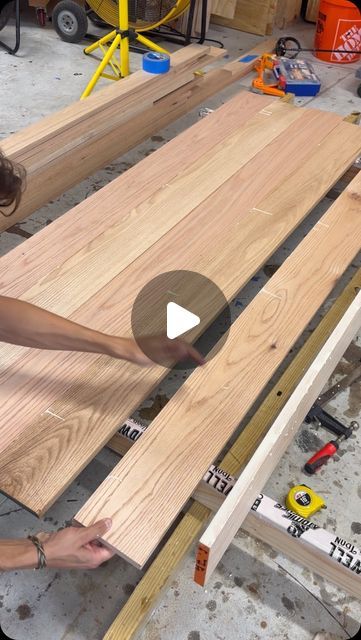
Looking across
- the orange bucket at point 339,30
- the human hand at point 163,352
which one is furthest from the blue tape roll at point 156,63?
the orange bucket at point 339,30

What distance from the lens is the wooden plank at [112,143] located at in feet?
7.84

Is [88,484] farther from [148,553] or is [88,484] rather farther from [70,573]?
[148,553]

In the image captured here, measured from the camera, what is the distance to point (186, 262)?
1.84 meters

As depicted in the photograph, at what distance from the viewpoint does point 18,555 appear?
114 cm

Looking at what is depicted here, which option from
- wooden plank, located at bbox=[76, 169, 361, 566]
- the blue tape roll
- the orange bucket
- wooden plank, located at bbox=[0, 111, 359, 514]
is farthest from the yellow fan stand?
wooden plank, located at bbox=[76, 169, 361, 566]

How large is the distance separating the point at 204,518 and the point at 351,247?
1109mm

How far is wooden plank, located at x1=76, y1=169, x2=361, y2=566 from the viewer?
119 centimetres

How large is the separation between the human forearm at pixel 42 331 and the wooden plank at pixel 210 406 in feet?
0.85

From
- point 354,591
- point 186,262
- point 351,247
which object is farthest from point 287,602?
point 351,247

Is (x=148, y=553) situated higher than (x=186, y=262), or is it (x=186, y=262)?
(x=186, y=262)

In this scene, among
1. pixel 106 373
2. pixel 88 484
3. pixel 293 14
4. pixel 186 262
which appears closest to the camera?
pixel 106 373

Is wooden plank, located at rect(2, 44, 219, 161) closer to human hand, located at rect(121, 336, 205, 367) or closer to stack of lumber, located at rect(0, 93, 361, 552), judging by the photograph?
stack of lumber, located at rect(0, 93, 361, 552)

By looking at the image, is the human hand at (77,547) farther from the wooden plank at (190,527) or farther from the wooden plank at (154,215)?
the wooden plank at (154,215)
